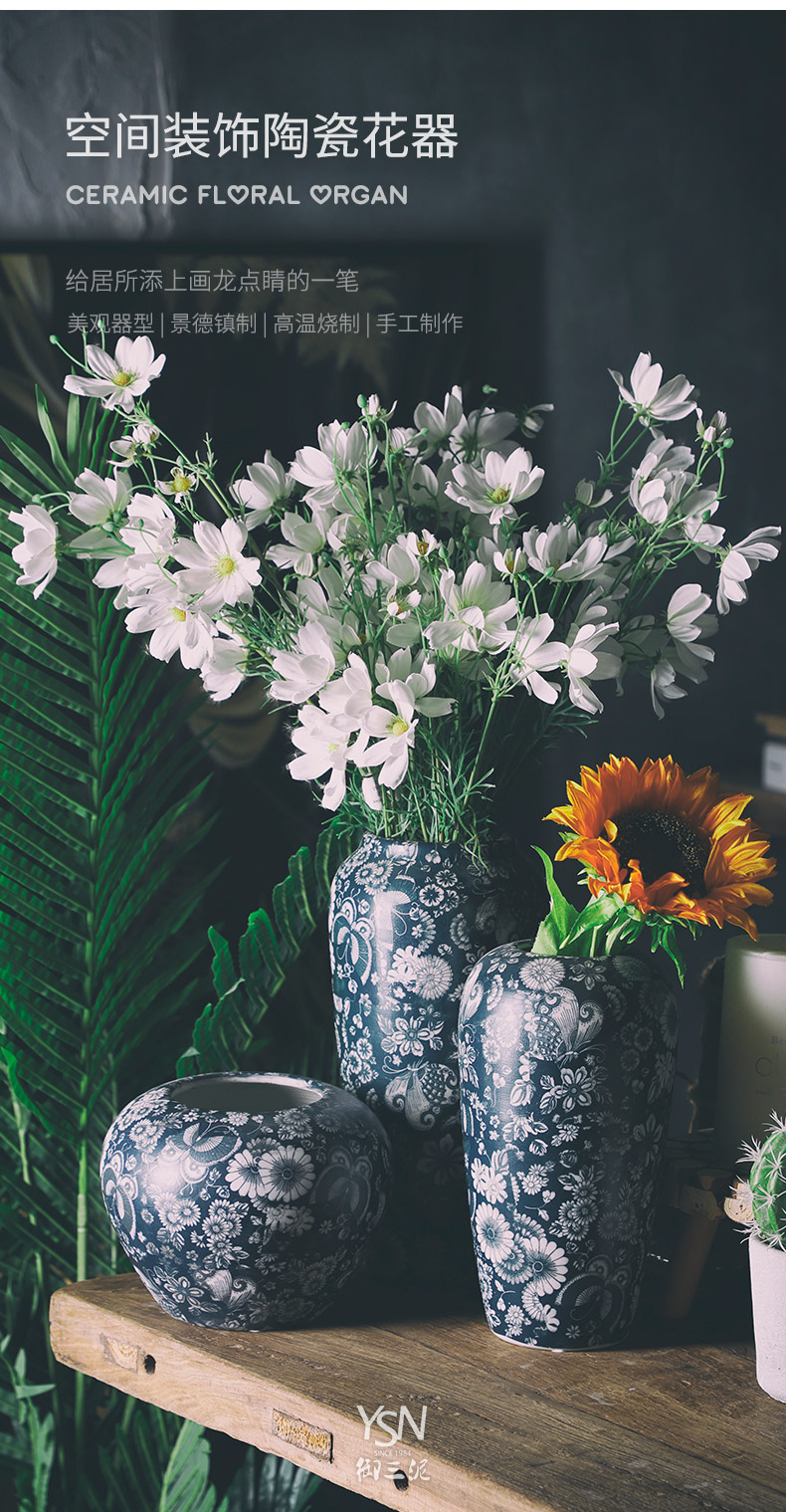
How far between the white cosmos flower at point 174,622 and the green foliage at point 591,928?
27 centimetres

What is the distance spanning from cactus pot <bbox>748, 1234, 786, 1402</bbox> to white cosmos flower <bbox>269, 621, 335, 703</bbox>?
1.45 feet

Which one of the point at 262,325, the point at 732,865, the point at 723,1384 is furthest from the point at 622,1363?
the point at 262,325

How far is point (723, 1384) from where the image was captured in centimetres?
86

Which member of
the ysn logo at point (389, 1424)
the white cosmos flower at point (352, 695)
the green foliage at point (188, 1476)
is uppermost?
the white cosmos flower at point (352, 695)

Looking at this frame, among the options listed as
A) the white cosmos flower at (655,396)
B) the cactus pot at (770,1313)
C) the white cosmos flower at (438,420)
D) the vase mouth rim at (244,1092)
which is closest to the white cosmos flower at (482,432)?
the white cosmos flower at (438,420)

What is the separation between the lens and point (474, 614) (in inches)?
34.4

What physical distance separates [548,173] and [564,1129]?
1.25 m

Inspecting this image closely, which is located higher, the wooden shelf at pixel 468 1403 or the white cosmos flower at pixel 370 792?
the white cosmos flower at pixel 370 792

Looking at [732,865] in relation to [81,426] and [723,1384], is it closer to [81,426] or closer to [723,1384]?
[723,1384]

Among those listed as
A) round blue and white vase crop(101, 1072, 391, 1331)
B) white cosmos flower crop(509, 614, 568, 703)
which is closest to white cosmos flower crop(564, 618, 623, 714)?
white cosmos flower crop(509, 614, 568, 703)

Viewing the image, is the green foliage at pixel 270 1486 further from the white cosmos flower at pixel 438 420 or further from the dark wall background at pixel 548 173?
the white cosmos flower at pixel 438 420

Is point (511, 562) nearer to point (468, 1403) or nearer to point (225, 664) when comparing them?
point (225, 664)

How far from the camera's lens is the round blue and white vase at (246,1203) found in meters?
0.86

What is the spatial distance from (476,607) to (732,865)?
0.24 meters
